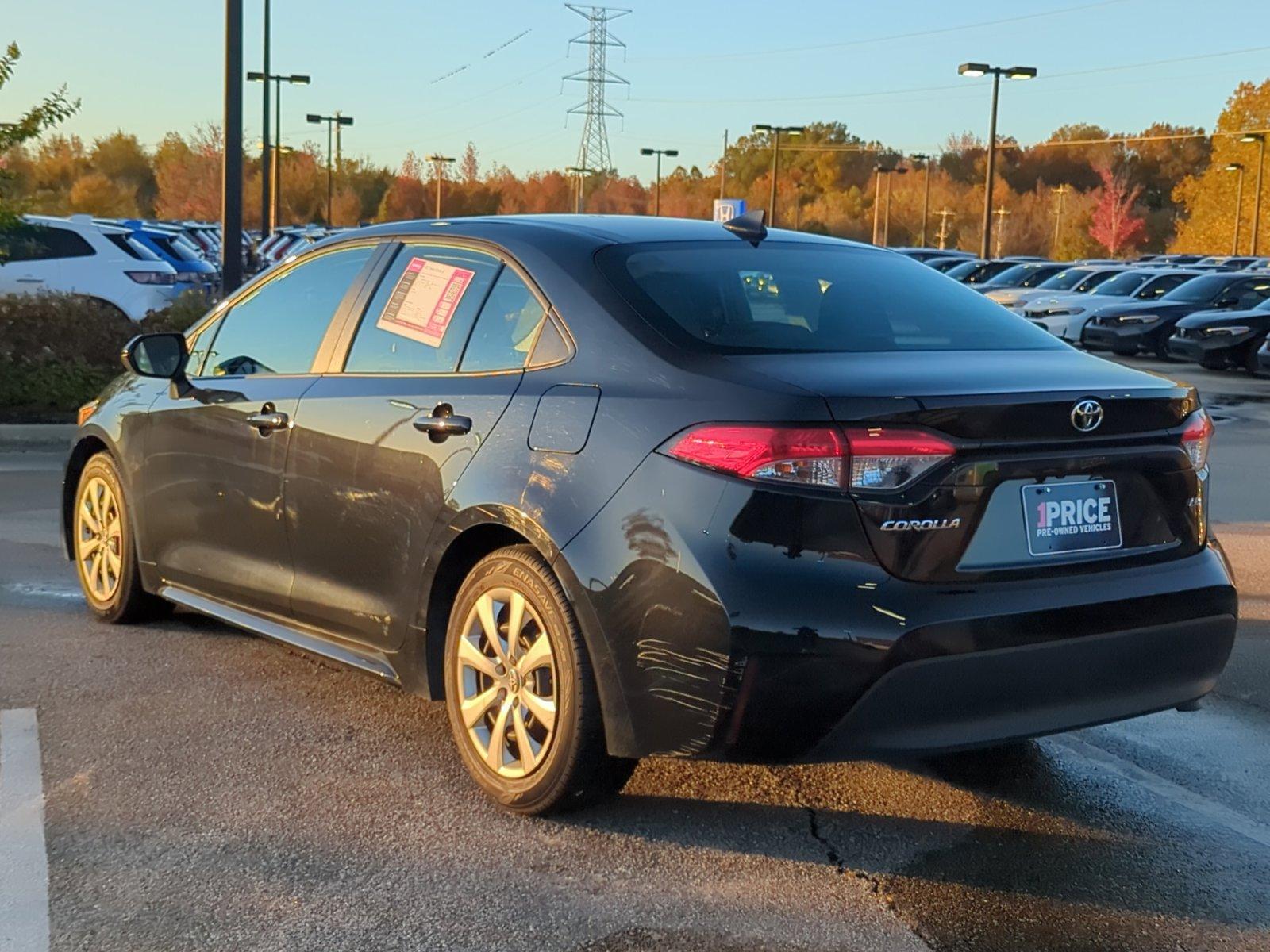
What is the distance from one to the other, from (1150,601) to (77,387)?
1052 cm

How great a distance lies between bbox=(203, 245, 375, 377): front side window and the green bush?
7.17 meters

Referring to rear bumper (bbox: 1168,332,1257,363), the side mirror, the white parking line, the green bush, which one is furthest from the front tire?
rear bumper (bbox: 1168,332,1257,363)

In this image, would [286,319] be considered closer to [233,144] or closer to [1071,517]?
[1071,517]

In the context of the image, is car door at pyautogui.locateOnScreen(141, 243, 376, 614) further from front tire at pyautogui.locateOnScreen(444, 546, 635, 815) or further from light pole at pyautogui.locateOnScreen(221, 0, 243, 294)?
light pole at pyautogui.locateOnScreen(221, 0, 243, 294)

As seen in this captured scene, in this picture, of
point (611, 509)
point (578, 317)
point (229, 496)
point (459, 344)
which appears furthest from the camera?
point (229, 496)

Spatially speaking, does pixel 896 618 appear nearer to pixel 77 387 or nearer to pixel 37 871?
pixel 37 871

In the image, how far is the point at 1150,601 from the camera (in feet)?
12.2

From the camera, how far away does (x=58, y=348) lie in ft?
42.5

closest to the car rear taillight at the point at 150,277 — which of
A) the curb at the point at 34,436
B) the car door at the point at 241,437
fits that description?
the curb at the point at 34,436

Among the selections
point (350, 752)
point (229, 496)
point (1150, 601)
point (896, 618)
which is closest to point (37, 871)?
point (350, 752)

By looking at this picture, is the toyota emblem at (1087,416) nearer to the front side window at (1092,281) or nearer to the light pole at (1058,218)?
the front side window at (1092,281)

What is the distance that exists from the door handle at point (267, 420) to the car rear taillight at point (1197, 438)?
2724 mm

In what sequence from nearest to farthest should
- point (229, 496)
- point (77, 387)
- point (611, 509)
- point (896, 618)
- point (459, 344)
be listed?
point (896, 618) < point (611, 509) < point (459, 344) < point (229, 496) < point (77, 387)

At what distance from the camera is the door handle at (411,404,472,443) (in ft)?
13.5
